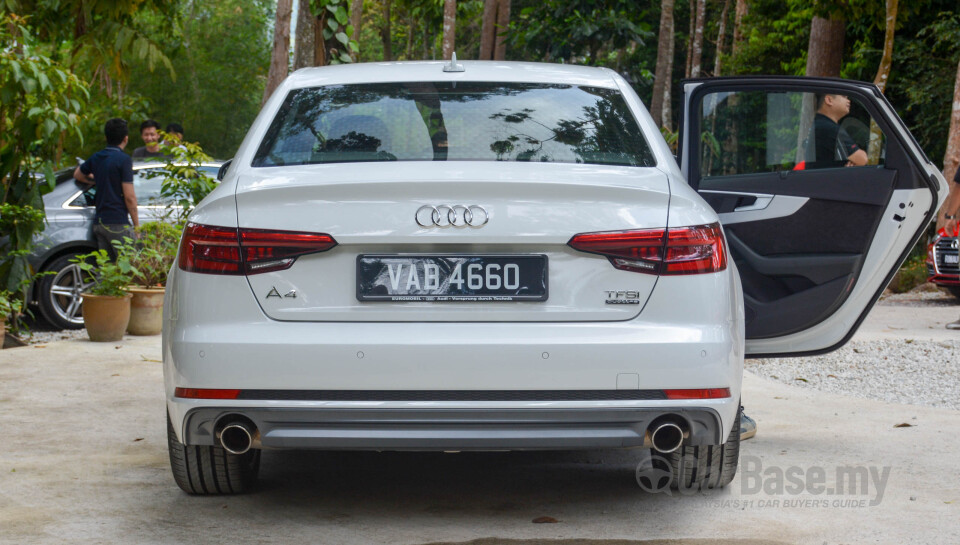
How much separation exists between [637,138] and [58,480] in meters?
2.78

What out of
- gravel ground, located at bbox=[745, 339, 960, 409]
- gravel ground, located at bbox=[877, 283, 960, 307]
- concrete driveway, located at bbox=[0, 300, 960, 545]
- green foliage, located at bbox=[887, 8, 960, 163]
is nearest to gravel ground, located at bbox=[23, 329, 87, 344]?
→ concrete driveway, located at bbox=[0, 300, 960, 545]

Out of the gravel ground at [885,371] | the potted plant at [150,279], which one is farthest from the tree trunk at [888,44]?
the potted plant at [150,279]

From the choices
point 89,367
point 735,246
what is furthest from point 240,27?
point 735,246

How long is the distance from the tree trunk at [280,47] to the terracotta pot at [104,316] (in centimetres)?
895

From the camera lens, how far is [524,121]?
4551 millimetres

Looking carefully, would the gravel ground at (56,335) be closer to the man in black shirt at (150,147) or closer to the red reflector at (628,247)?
the man in black shirt at (150,147)

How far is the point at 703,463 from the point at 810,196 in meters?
1.50

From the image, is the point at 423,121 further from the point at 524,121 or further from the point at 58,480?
the point at 58,480

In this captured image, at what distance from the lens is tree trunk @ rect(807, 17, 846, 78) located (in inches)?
745

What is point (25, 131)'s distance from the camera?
351 inches

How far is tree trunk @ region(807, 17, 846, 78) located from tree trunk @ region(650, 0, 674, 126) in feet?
28.0

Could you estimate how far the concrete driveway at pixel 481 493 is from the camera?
425cm

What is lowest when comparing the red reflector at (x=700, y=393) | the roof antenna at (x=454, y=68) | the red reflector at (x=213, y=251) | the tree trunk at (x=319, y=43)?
the red reflector at (x=700, y=393)

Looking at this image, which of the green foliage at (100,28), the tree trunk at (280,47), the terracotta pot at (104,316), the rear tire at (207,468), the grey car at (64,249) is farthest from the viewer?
the tree trunk at (280,47)
